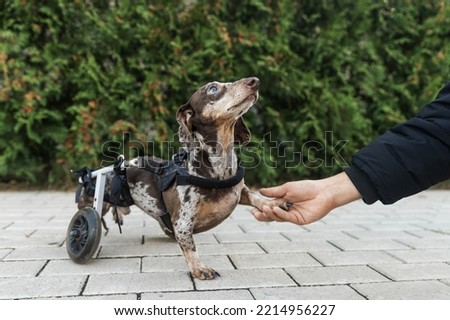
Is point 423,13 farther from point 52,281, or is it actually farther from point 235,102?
point 52,281

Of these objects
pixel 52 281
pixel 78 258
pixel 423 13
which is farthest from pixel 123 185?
pixel 423 13

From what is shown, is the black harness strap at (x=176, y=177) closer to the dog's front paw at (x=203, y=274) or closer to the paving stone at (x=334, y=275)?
the dog's front paw at (x=203, y=274)

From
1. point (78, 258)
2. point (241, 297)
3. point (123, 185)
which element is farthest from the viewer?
point (123, 185)

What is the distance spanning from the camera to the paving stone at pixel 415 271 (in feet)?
8.89

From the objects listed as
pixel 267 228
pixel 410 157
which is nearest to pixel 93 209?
pixel 267 228

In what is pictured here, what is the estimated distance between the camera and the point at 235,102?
263 centimetres

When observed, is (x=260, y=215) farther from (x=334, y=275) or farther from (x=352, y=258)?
(x=352, y=258)

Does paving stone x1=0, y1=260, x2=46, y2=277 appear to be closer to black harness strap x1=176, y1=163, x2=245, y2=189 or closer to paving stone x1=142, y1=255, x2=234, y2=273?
paving stone x1=142, y1=255, x2=234, y2=273

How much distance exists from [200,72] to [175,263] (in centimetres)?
364

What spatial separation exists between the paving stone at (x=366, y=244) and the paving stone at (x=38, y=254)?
7.01 feet

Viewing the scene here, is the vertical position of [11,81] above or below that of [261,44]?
below

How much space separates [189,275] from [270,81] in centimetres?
417

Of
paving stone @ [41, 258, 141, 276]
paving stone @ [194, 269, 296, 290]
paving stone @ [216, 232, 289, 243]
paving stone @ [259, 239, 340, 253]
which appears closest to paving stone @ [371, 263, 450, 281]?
paving stone @ [259, 239, 340, 253]

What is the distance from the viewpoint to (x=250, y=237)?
3.82 m
